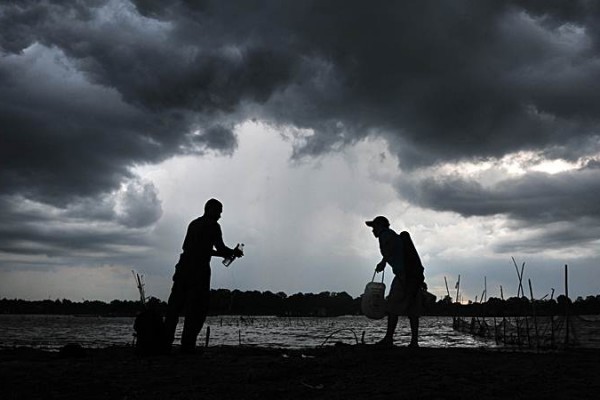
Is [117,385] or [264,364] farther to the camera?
[264,364]

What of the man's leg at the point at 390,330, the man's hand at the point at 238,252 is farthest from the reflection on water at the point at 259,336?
the man's hand at the point at 238,252

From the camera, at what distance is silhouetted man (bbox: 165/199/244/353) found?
29.2 ft

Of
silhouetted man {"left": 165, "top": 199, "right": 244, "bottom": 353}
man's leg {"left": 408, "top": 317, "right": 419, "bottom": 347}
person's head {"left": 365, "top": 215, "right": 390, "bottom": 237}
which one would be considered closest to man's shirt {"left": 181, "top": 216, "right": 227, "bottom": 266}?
silhouetted man {"left": 165, "top": 199, "right": 244, "bottom": 353}

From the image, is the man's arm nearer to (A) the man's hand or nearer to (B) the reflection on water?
(A) the man's hand

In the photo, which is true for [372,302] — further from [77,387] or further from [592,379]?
[77,387]

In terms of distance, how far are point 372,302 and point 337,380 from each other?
4.38m

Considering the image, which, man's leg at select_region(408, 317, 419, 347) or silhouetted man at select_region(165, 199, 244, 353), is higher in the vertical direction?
silhouetted man at select_region(165, 199, 244, 353)

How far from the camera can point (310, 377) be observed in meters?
6.44

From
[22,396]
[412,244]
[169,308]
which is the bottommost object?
[22,396]

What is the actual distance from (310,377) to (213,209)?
12.5 ft

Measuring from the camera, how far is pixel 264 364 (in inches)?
290

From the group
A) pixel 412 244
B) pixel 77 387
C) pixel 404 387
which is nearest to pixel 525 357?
pixel 412 244

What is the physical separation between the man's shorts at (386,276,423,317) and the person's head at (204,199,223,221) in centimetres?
342

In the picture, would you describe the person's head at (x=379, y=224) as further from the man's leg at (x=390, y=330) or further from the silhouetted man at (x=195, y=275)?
the silhouetted man at (x=195, y=275)
